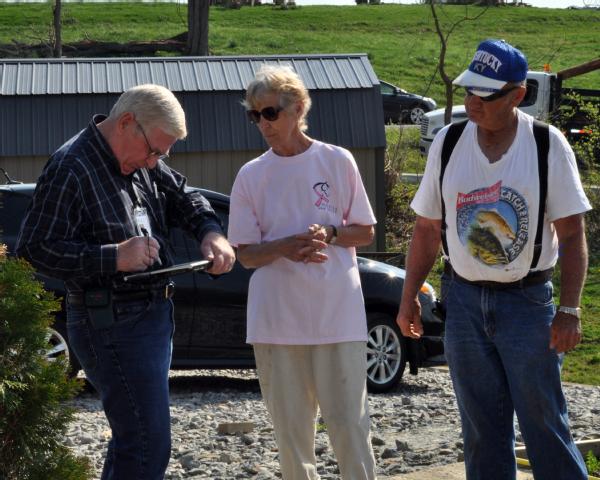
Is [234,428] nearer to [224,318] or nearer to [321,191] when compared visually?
[224,318]

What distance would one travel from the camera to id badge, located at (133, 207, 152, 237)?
4.29 meters

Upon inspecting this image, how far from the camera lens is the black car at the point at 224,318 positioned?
9125mm

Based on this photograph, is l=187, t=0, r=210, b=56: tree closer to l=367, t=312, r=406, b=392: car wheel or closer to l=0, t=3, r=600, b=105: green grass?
l=0, t=3, r=600, b=105: green grass

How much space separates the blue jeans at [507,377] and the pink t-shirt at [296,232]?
0.48 metres

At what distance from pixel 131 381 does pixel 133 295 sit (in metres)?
0.30

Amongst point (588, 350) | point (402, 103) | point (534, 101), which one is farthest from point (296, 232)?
point (402, 103)

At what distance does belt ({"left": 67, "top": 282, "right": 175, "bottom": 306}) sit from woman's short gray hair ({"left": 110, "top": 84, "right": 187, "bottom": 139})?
0.55 m

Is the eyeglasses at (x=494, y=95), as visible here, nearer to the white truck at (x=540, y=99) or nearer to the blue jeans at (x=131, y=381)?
the blue jeans at (x=131, y=381)

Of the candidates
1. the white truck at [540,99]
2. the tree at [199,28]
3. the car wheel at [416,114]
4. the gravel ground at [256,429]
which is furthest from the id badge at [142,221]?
the car wheel at [416,114]

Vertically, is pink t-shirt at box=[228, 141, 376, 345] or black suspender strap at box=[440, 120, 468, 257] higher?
black suspender strap at box=[440, 120, 468, 257]

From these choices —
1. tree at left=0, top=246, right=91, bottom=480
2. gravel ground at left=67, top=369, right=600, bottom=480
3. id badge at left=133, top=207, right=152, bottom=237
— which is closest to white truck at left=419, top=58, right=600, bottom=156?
gravel ground at left=67, top=369, right=600, bottom=480

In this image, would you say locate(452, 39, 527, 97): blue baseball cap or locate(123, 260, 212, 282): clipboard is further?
locate(452, 39, 527, 97): blue baseball cap

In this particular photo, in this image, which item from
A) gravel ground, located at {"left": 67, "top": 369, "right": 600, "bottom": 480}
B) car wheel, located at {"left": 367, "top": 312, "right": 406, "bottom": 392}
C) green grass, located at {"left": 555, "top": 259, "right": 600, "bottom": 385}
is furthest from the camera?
green grass, located at {"left": 555, "top": 259, "right": 600, "bottom": 385}

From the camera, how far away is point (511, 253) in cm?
425
